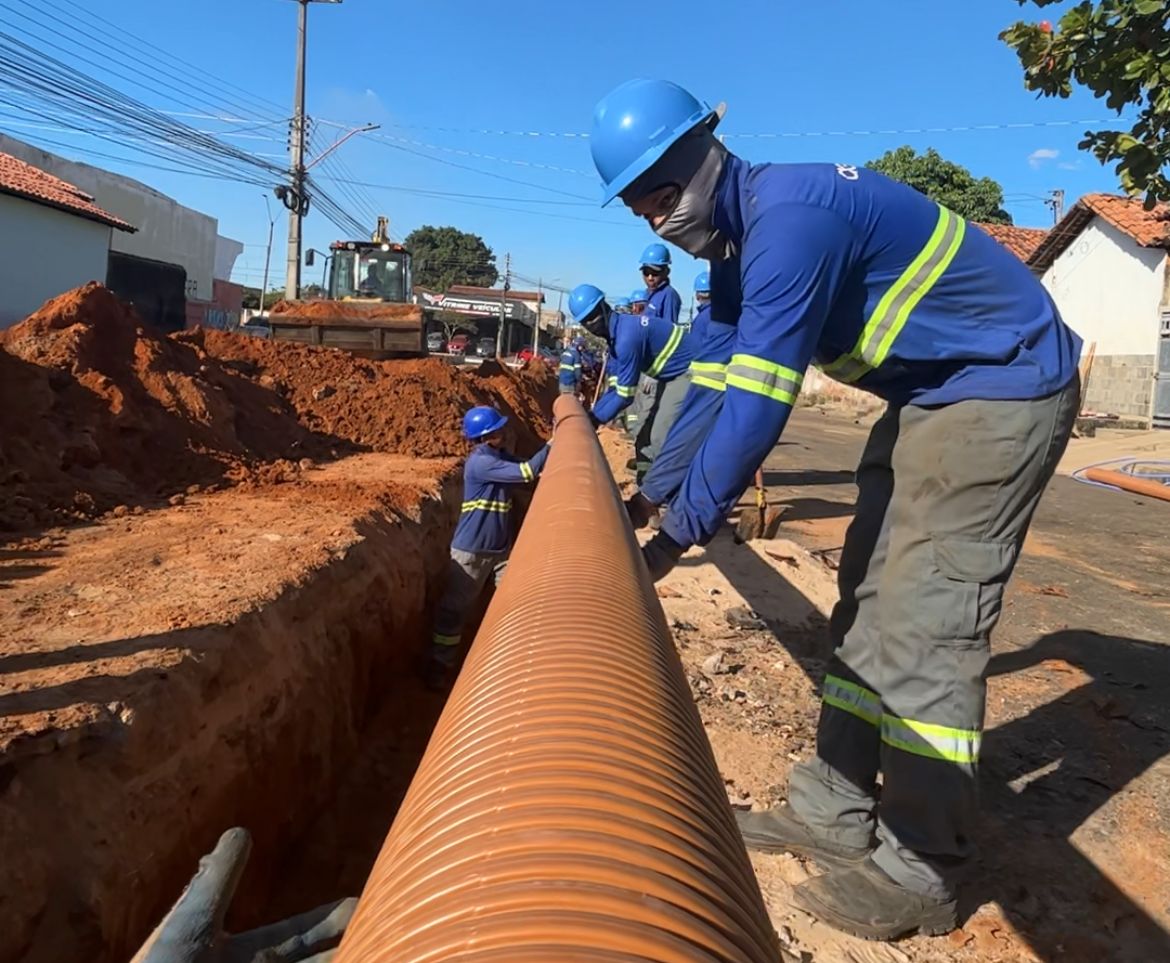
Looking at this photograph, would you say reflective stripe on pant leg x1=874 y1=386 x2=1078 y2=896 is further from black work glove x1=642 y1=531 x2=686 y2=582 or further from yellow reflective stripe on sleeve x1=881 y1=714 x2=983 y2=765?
black work glove x1=642 y1=531 x2=686 y2=582

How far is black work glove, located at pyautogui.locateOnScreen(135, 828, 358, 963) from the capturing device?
59.4 inches

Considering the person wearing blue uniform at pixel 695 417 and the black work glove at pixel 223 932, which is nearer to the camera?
the black work glove at pixel 223 932

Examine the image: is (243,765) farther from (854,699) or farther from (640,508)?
(854,699)

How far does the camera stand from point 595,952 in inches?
30.7

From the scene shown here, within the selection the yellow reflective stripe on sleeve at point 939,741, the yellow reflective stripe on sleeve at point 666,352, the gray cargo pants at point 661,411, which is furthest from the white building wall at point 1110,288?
the yellow reflective stripe on sleeve at point 939,741

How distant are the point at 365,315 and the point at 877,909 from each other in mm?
12799

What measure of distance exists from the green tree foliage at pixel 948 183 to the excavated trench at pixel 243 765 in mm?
28607

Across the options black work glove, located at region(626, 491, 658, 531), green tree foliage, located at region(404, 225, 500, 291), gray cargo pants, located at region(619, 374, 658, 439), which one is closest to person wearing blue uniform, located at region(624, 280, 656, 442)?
gray cargo pants, located at region(619, 374, 658, 439)

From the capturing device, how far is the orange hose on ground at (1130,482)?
10812 millimetres

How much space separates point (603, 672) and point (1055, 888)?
2.21 metres

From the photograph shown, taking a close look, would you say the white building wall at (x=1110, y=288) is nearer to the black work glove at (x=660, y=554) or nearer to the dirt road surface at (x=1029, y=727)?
the dirt road surface at (x=1029, y=727)

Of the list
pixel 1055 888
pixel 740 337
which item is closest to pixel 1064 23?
pixel 740 337

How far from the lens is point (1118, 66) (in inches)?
153

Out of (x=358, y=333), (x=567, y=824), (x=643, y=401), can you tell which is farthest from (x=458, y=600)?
(x=358, y=333)
